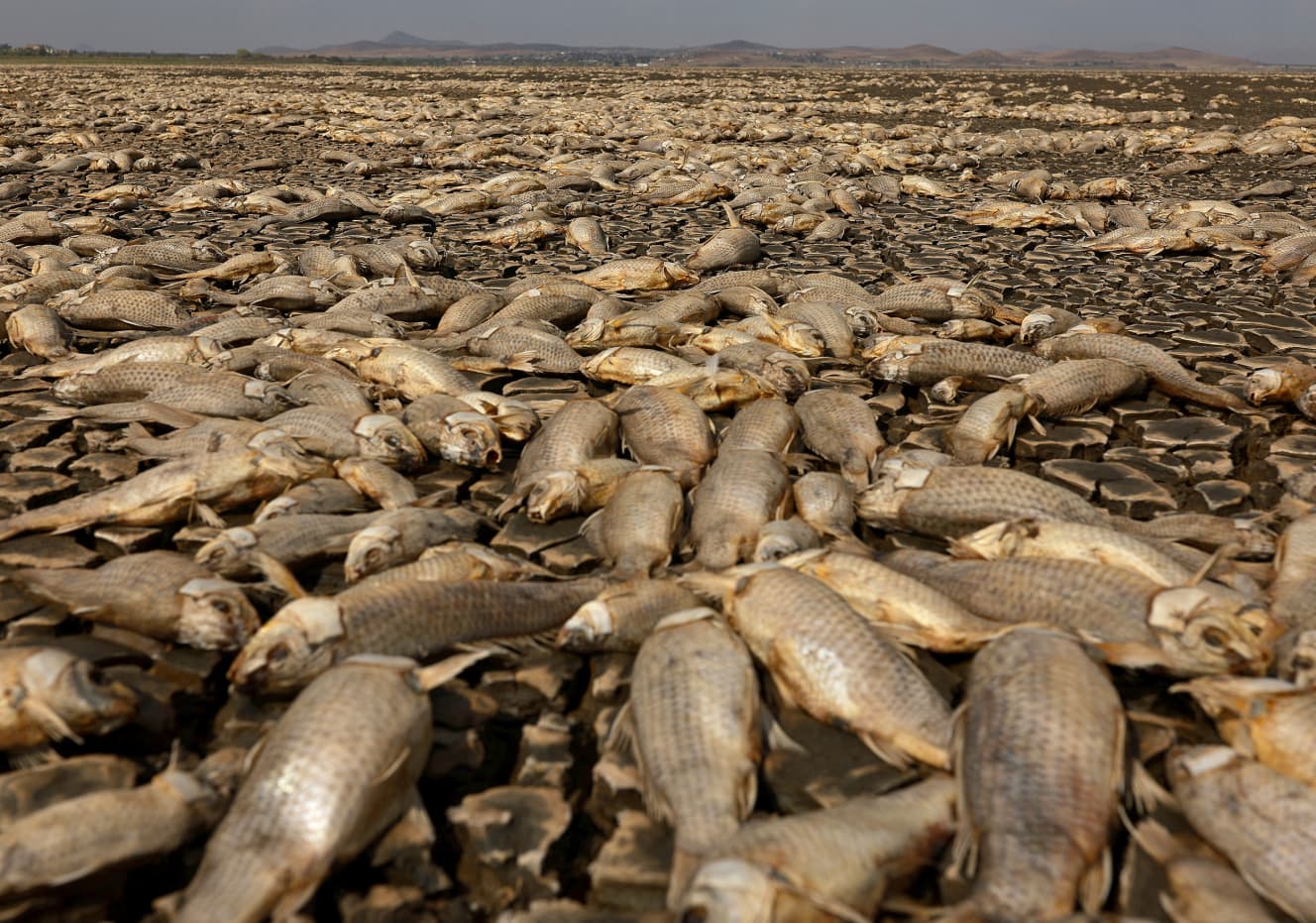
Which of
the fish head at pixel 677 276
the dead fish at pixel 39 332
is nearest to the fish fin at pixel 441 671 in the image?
the dead fish at pixel 39 332

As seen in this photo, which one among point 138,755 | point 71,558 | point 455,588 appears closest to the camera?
point 138,755

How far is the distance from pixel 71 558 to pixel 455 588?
6.12ft

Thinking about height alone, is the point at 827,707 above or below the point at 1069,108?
below

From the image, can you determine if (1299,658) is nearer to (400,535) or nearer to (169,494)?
(400,535)

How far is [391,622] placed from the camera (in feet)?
9.56

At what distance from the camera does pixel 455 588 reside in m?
3.12

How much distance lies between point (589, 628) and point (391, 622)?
69cm

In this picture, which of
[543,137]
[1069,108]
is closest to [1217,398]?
[543,137]

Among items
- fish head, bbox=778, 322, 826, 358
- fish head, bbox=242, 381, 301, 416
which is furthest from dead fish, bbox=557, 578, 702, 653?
fish head, bbox=778, 322, 826, 358

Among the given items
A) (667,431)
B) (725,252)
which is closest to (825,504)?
(667,431)

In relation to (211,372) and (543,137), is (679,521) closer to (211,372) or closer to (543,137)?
(211,372)

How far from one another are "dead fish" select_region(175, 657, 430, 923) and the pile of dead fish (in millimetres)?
12

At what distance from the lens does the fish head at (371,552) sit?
11.3 ft

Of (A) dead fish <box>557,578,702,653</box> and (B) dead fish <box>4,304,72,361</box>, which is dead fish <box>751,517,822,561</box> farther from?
(B) dead fish <box>4,304,72,361</box>
